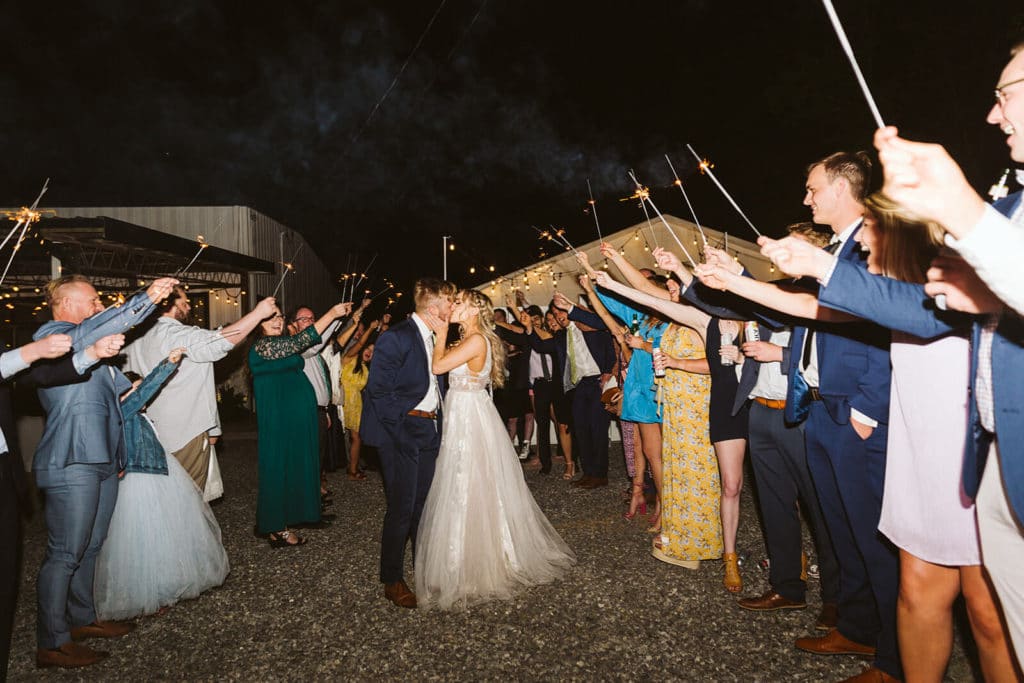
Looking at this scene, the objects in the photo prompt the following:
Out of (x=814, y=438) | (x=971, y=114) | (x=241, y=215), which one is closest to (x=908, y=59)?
(x=971, y=114)

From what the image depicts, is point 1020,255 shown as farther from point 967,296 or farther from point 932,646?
point 932,646

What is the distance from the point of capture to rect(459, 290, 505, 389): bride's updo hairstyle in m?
4.25

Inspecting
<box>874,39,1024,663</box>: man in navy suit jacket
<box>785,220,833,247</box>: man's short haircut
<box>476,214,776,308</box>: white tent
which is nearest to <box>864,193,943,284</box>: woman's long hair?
<box>874,39,1024,663</box>: man in navy suit jacket

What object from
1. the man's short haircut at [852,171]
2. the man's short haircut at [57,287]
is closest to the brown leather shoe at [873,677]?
the man's short haircut at [852,171]

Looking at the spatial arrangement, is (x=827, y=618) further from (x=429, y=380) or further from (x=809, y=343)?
(x=429, y=380)

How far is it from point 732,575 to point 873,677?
129 centimetres

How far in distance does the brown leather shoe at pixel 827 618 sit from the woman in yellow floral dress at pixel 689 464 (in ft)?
3.05

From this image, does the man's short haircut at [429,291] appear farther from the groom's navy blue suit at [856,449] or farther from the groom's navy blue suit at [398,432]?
the groom's navy blue suit at [856,449]

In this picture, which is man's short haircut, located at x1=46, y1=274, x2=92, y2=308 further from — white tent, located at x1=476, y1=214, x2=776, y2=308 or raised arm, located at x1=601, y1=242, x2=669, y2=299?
white tent, located at x1=476, y1=214, x2=776, y2=308

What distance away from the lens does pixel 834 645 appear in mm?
2951

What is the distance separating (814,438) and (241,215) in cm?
1678

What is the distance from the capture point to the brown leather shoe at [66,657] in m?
3.10

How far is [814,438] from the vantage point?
9.22ft

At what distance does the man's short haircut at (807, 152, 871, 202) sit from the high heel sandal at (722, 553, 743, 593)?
2.49m
